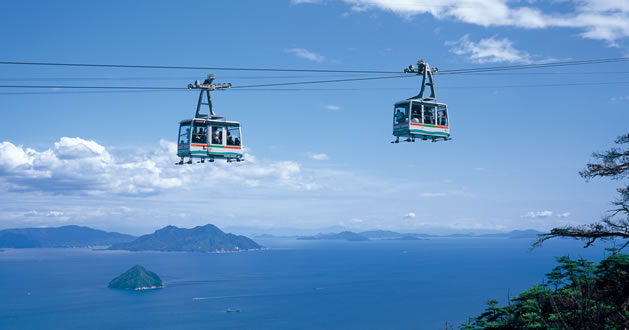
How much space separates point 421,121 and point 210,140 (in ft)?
43.9

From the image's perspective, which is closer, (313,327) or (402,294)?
(313,327)

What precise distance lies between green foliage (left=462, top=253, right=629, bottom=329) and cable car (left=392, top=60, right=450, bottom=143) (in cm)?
1126

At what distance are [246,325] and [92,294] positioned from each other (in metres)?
85.6

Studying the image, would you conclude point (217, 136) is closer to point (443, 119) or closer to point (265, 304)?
point (443, 119)

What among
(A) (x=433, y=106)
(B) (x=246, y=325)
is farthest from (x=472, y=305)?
(A) (x=433, y=106)

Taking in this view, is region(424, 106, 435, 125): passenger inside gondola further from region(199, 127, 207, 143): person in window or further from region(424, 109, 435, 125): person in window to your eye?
region(199, 127, 207, 143): person in window

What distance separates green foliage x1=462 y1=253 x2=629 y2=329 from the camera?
12.4 m

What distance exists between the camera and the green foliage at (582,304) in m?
12.4

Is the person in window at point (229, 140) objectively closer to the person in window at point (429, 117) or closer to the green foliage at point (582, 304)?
the person in window at point (429, 117)

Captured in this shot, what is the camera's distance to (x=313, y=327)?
118m

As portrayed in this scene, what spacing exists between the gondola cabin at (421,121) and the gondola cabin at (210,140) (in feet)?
34.6

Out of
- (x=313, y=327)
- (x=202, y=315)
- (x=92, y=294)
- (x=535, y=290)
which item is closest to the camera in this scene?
(x=535, y=290)

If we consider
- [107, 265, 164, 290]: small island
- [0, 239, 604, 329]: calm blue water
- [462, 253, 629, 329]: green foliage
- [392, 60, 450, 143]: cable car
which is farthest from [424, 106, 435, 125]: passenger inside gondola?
[107, 265, 164, 290]: small island

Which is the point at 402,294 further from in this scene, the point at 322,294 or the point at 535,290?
the point at 535,290
